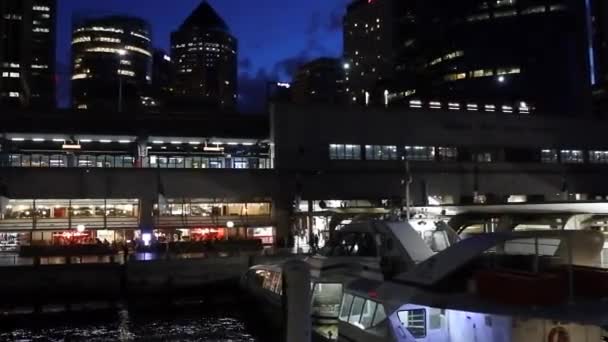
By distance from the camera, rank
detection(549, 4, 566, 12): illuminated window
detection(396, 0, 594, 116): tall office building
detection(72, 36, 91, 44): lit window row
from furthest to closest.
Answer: detection(72, 36, 91, 44): lit window row
detection(549, 4, 566, 12): illuminated window
detection(396, 0, 594, 116): tall office building

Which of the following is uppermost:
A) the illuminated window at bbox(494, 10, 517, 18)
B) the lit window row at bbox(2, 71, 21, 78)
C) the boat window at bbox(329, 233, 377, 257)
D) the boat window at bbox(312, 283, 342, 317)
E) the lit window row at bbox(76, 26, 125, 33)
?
the lit window row at bbox(76, 26, 125, 33)

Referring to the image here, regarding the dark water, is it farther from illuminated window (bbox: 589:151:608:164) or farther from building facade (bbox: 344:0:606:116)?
building facade (bbox: 344:0:606:116)

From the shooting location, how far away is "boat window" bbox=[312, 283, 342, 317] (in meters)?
19.7

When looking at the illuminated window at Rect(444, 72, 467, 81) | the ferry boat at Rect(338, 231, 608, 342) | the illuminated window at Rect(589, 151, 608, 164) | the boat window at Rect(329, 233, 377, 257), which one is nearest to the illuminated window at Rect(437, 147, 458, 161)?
the illuminated window at Rect(589, 151, 608, 164)

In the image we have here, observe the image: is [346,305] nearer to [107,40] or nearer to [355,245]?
[355,245]

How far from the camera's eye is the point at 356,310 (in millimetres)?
16109

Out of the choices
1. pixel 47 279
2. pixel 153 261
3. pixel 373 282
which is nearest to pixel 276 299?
pixel 373 282

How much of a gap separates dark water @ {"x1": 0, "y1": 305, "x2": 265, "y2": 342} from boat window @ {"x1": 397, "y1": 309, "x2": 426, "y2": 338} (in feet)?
35.1

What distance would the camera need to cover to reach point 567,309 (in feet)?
32.4

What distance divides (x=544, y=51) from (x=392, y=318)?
411ft

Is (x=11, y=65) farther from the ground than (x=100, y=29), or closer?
closer

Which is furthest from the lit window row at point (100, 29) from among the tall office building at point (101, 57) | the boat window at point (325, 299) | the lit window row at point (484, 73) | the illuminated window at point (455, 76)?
the boat window at point (325, 299)

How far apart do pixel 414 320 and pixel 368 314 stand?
192 centimetres

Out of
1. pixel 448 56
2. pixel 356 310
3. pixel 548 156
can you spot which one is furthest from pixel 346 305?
pixel 448 56
